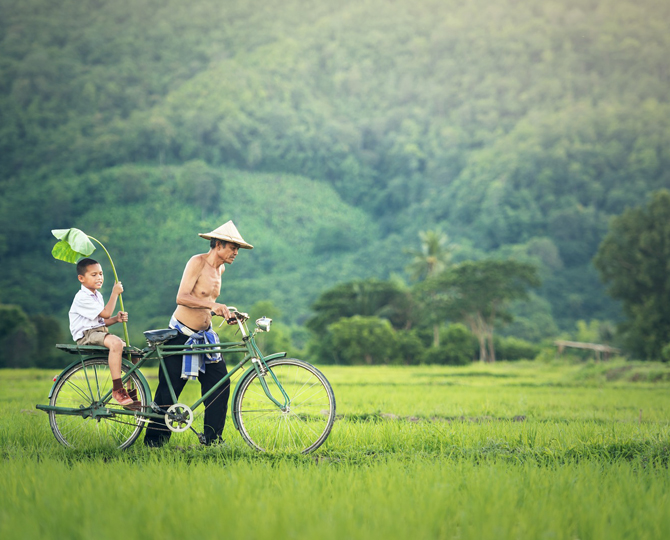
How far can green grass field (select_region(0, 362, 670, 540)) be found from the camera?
11.4 ft

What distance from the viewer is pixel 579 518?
12.3 feet

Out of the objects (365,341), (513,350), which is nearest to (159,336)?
(365,341)

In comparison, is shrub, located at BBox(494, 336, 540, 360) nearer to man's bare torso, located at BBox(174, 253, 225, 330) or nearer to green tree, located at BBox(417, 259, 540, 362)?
green tree, located at BBox(417, 259, 540, 362)

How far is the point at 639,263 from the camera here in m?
49.1

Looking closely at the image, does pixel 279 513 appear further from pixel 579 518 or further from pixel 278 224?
pixel 278 224

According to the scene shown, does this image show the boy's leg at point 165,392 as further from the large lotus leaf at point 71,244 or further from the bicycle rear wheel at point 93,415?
the large lotus leaf at point 71,244

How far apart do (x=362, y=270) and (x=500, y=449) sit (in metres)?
124

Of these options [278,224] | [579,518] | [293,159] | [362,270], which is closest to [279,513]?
[579,518]

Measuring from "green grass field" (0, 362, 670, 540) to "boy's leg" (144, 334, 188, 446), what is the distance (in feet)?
0.65

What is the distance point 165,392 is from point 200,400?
449 millimetres

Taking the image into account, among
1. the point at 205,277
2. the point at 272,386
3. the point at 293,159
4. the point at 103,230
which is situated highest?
the point at 293,159

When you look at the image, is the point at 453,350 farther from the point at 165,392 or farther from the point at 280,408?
the point at 280,408

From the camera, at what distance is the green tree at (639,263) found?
47.7 m

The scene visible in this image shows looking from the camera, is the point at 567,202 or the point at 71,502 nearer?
the point at 71,502
